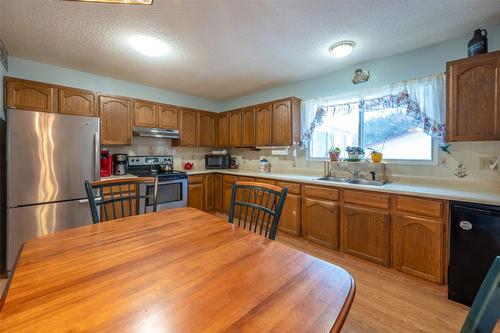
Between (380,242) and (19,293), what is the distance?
260 centimetres

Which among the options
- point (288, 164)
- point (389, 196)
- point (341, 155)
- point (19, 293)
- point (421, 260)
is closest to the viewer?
point (19, 293)

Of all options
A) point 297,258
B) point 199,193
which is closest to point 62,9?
point 297,258

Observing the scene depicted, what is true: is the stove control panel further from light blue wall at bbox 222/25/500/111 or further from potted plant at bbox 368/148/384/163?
potted plant at bbox 368/148/384/163

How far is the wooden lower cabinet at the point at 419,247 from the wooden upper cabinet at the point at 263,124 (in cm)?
215

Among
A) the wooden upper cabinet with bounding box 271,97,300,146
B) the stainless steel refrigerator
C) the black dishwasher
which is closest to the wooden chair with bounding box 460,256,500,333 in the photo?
the black dishwasher

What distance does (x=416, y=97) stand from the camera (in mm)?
2383

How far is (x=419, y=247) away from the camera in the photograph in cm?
198

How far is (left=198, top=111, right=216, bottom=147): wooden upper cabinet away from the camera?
424 cm

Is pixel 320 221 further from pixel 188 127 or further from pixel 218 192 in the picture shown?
pixel 188 127

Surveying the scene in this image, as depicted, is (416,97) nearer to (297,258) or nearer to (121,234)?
(297,258)

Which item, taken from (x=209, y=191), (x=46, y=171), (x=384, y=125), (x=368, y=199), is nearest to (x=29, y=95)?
(x=46, y=171)

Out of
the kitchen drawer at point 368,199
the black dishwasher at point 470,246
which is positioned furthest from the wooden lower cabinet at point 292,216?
the black dishwasher at point 470,246

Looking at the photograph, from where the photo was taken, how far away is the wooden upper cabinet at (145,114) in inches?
133

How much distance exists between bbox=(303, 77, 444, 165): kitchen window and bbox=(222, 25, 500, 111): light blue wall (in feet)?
0.43
